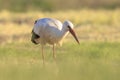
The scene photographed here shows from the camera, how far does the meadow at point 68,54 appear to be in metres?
8.54

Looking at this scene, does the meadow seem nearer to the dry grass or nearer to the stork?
the dry grass

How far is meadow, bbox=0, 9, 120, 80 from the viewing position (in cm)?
854

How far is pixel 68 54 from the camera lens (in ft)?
43.8

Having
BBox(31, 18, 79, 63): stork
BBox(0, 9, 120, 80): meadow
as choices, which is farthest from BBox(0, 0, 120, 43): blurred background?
BBox(31, 18, 79, 63): stork

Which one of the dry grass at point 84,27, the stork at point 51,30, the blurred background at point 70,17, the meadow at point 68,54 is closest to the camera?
the meadow at point 68,54

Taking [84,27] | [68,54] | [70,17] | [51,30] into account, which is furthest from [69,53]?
[70,17]

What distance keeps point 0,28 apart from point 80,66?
488 inches

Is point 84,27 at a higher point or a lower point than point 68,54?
lower

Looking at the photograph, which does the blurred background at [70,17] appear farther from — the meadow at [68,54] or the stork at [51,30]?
the stork at [51,30]

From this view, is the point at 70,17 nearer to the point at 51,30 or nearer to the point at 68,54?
the point at 68,54

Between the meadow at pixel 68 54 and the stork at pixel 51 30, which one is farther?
the stork at pixel 51 30

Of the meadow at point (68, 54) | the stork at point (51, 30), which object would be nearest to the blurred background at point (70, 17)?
the meadow at point (68, 54)

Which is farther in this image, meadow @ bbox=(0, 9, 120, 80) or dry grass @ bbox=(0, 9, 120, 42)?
dry grass @ bbox=(0, 9, 120, 42)

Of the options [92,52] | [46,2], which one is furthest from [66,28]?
[46,2]
